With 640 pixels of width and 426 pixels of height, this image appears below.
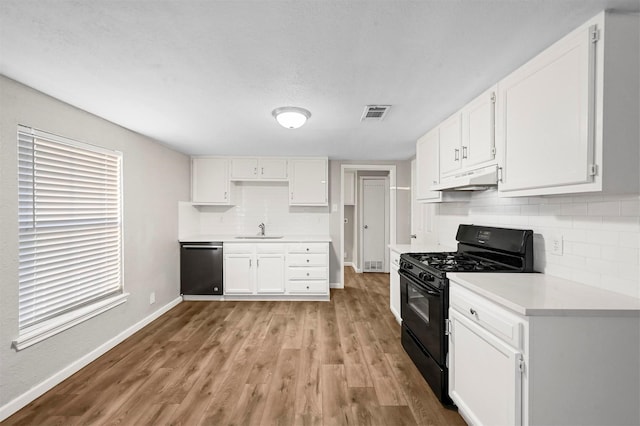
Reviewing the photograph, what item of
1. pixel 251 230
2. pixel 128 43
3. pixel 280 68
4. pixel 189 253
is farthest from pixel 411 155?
pixel 128 43

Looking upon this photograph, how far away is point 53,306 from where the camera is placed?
232cm

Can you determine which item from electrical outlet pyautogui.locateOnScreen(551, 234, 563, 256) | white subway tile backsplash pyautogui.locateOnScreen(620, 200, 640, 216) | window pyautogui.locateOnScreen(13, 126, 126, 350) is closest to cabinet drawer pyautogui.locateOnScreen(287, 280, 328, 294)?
window pyautogui.locateOnScreen(13, 126, 126, 350)

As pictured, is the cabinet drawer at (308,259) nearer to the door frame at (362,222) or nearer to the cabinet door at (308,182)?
the cabinet door at (308,182)

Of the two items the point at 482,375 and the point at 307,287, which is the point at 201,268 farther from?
the point at 482,375

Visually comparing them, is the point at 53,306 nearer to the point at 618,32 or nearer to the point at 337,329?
the point at 337,329

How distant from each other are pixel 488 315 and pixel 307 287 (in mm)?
3037

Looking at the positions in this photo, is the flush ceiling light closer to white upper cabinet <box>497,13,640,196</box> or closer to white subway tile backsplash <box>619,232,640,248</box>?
white upper cabinet <box>497,13,640,196</box>

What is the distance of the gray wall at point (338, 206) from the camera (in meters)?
5.04

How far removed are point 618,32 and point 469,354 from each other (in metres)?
1.77

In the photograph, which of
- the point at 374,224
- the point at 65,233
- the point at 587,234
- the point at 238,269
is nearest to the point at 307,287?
the point at 238,269

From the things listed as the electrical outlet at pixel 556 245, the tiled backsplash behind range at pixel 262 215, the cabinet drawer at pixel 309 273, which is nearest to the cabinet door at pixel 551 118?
the electrical outlet at pixel 556 245

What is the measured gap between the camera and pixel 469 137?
2.36 metres

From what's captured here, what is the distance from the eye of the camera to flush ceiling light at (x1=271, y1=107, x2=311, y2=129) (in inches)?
97.3

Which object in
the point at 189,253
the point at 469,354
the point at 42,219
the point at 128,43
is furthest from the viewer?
the point at 189,253
